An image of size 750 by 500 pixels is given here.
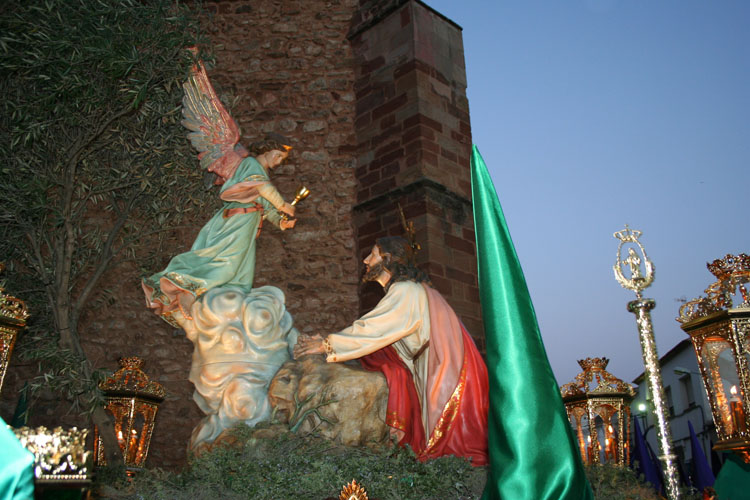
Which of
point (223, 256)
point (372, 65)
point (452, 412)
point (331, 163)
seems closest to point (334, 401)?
point (452, 412)

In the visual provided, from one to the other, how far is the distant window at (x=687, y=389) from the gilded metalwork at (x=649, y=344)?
21373mm

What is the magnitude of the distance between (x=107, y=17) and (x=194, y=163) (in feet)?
5.88

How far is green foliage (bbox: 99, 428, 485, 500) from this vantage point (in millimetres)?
3381

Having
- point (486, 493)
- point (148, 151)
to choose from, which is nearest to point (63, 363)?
point (148, 151)

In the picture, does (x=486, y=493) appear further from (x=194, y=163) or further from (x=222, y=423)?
(x=194, y=163)

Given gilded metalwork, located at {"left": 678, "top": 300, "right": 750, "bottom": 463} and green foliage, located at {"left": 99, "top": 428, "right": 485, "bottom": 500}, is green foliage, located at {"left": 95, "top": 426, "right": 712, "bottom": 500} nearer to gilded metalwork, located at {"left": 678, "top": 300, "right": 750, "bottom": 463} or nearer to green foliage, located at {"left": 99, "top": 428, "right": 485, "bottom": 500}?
green foliage, located at {"left": 99, "top": 428, "right": 485, "bottom": 500}

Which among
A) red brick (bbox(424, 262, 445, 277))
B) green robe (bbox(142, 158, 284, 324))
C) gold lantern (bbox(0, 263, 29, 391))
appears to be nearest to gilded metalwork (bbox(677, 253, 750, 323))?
green robe (bbox(142, 158, 284, 324))

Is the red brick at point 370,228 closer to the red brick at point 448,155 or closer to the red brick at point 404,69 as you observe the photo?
the red brick at point 448,155

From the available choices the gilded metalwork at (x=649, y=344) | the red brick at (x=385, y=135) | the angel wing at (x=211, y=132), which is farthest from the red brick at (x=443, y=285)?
the gilded metalwork at (x=649, y=344)

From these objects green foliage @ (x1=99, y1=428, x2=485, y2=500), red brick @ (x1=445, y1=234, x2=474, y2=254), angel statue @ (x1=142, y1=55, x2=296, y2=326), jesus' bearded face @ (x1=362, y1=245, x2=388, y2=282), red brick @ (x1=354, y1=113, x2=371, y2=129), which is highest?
red brick @ (x1=354, y1=113, x2=371, y2=129)

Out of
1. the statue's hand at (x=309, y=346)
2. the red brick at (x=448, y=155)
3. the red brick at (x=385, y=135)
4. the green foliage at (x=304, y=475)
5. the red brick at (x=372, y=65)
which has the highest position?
the red brick at (x=372, y=65)

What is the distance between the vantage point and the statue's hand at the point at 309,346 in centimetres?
425

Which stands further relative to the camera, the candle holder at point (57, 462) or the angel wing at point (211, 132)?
the angel wing at point (211, 132)

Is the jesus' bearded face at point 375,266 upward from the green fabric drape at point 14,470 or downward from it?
upward
